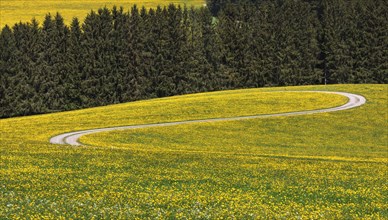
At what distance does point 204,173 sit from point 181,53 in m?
93.3

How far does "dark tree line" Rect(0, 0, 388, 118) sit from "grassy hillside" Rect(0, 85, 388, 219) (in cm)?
4713

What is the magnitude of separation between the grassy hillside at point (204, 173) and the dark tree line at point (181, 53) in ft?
155

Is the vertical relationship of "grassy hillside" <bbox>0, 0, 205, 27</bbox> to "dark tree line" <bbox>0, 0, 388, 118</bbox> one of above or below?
above

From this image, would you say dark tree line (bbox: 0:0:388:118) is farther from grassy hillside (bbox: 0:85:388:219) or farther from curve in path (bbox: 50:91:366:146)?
grassy hillside (bbox: 0:85:388:219)

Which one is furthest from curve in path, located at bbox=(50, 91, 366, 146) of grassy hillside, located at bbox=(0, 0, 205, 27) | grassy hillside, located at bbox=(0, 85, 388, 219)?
grassy hillside, located at bbox=(0, 0, 205, 27)

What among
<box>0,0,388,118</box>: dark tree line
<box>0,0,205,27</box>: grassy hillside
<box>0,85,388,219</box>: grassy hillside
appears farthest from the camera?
<box>0,0,205,27</box>: grassy hillside

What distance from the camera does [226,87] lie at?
125062mm

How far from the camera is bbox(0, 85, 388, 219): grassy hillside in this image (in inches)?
773

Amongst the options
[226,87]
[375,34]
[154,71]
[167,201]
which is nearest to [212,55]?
[226,87]

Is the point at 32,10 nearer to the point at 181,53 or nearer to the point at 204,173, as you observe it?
the point at 181,53

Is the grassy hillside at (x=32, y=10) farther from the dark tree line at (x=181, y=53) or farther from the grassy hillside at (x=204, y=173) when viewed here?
the grassy hillside at (x=204, y=173)

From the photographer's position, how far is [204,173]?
1140 inches

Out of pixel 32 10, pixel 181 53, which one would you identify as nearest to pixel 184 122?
pixel 181 53

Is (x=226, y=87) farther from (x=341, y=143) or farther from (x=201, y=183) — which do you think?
(x=201, y=183)
